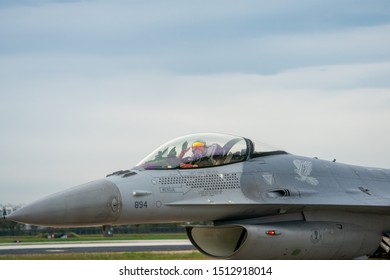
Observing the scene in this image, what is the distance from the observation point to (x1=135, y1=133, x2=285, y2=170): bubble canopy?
1316 cm

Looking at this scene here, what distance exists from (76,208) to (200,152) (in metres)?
2.38

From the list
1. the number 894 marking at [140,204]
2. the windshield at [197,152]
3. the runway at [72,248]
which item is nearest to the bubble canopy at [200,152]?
the windshield at [197,152]

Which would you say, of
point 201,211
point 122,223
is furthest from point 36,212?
point 201,211

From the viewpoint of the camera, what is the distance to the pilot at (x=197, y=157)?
43.3ft

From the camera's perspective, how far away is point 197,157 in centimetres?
1330

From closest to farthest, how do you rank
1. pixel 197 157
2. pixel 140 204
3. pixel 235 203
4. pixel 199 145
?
pixel 140 204, pixel 235 203, pixel 197 157, pixel 199 145

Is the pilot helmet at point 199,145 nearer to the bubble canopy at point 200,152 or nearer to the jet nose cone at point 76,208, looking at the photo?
the bubble canopy at point 200,152

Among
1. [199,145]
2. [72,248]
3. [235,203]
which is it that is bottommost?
[72,248]

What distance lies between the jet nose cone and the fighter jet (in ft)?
0.05

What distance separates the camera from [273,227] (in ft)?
43.5

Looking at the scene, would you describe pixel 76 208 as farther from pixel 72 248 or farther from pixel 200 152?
pixel 72 248

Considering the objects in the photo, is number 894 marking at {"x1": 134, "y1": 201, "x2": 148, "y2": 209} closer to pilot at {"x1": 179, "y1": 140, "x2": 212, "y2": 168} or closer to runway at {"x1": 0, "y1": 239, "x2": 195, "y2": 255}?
pilot at {"x1": 179, "y1": 140, "x2": 212, "y2": 168}

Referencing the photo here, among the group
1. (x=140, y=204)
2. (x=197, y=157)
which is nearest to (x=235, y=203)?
(x=197, y=157)

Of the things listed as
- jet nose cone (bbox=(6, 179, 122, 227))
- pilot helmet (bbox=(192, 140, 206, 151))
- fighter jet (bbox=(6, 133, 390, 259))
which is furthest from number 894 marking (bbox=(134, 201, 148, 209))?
pilot helmet (bbox=(192, 140, 206, 151))
